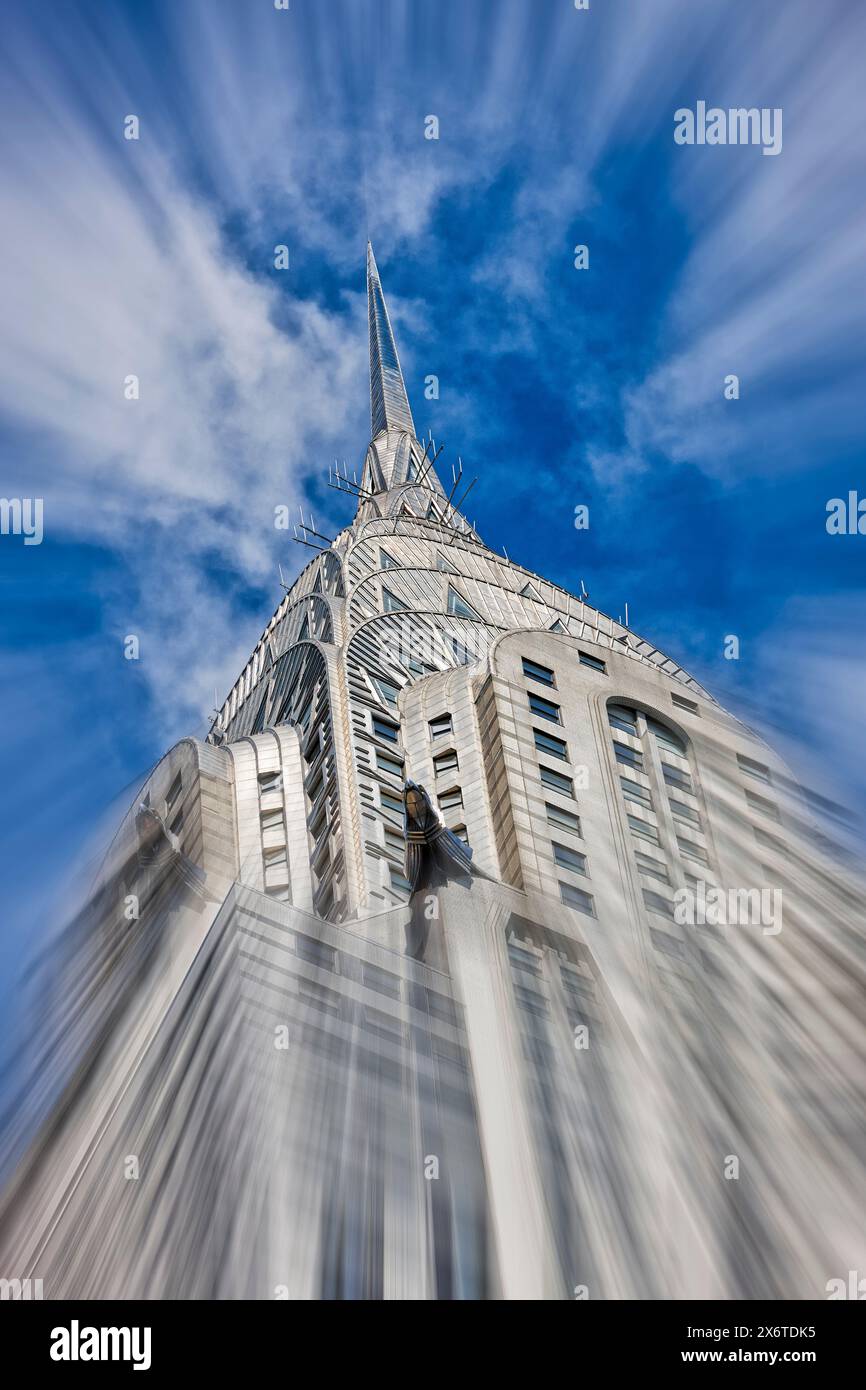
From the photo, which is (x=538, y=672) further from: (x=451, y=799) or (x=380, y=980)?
(x=380, y=980)

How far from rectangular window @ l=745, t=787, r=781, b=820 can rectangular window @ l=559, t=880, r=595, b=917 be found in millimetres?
10302

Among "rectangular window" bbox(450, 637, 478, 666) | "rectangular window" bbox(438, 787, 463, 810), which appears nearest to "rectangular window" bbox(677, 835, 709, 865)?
"rectangular window" bbox(438, 787, 463, 810)

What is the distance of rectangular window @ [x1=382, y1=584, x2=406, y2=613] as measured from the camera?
82.2 meters

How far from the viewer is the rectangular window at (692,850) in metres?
55.4

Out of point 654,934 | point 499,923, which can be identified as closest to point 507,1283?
point 499,923

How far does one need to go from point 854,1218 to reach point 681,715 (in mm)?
30130

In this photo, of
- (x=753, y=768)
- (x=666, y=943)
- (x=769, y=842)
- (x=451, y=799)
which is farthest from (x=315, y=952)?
(x=753, y=768)

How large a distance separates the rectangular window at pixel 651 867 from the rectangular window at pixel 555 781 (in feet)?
12.7

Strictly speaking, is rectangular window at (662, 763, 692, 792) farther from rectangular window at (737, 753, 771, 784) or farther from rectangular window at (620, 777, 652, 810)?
rectangular window at (737, 753, 771, 784)

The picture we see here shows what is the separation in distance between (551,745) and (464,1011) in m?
17.0

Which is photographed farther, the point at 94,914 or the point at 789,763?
the point at 789,763

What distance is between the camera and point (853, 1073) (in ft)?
137
